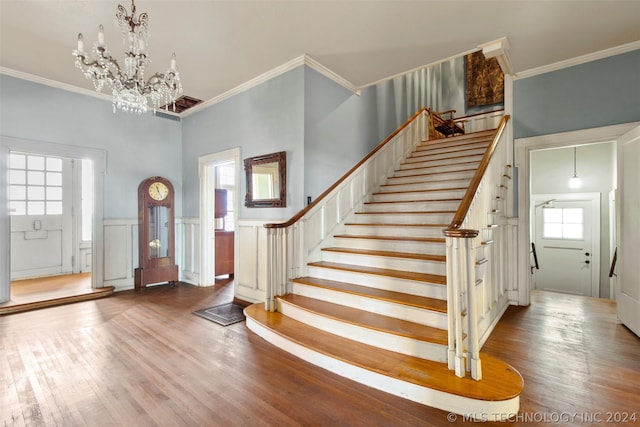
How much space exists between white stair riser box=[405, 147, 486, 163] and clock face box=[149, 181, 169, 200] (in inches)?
177

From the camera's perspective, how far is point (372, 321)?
2.62m

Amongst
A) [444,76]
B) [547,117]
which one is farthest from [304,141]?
[444,76]

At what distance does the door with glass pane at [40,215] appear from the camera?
5.50 m

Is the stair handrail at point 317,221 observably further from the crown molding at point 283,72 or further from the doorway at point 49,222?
the doorway at point 49,222

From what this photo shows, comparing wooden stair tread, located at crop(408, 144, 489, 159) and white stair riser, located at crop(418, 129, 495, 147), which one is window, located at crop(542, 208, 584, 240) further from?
wooden stair tread, located at crop(408, 144, 489, 159)

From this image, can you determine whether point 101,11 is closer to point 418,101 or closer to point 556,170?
point 418,101

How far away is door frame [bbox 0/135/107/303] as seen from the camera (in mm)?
4082

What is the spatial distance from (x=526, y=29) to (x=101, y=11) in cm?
438

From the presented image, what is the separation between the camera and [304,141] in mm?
3973

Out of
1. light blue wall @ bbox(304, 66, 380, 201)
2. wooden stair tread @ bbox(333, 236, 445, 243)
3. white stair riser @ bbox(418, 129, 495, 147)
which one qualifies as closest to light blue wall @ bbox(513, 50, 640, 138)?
white stair riser @ bbox(418, 129, 495, 147)

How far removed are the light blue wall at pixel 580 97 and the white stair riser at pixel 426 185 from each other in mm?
942

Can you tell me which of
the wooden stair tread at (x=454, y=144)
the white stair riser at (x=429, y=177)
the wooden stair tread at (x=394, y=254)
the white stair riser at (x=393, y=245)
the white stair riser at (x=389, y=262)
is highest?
the wooden stair tread at (x=454, y=144)

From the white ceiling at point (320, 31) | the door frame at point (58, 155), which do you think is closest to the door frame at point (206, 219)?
the door frame at point (58, 155)

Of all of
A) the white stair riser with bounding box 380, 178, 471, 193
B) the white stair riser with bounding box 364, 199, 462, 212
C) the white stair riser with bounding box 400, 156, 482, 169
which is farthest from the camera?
the white stair riser with bounding box 400, 156, 482, 169
